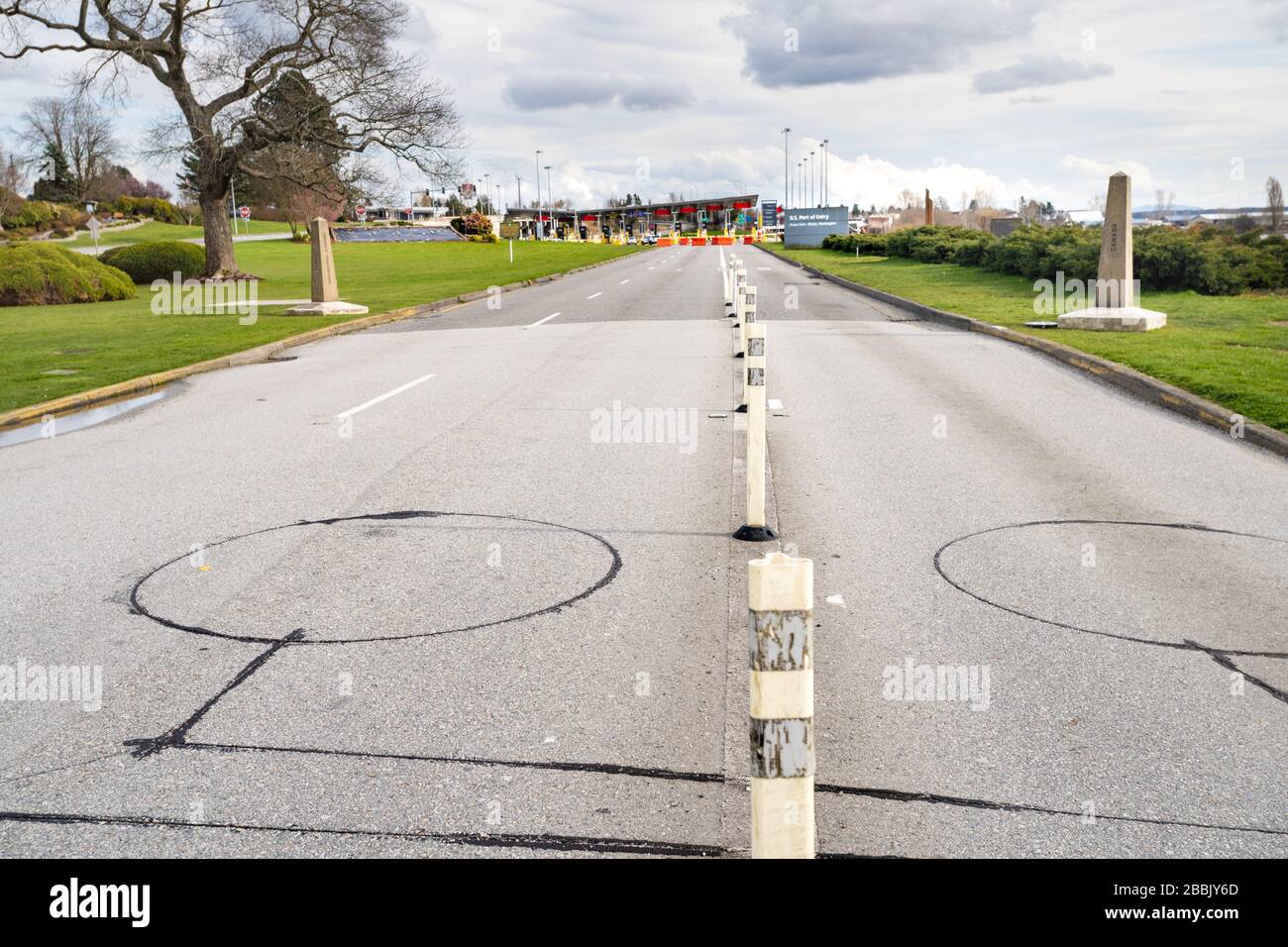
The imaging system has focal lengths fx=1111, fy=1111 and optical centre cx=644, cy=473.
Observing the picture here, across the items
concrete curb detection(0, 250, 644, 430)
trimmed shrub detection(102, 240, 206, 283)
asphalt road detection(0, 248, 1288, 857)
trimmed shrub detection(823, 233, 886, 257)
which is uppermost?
trimmed shrub detection(823, 233, 886, 257)

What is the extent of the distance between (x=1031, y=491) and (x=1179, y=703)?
368cm

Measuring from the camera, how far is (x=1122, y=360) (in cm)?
1366

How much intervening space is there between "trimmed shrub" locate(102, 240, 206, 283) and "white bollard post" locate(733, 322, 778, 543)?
36685 millimetres

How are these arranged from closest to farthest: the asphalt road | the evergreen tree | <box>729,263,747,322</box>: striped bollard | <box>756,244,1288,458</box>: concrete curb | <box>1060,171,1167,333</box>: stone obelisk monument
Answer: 1. the asphalt road
2. <box>756,244,1288,458</box>: concrete curb
3. <box>729,263,747,322</box>: striped bollard
4. <box>1060,171,1167,333</box>: stone obelisk monument
5. the evergreen tree

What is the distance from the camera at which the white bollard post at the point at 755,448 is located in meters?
6.62

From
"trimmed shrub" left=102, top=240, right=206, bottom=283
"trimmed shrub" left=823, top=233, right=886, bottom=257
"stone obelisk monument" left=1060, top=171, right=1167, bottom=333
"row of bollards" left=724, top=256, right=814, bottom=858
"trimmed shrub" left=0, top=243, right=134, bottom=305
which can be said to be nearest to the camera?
"row of bollards" left=724, top=256, right=814, bottom=858

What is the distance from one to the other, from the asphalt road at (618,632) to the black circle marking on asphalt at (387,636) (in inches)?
1.1

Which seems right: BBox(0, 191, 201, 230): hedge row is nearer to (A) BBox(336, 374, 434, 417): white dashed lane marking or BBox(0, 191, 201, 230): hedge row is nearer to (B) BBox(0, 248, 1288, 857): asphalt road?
(A) BBox(336, 374, 434, 417): white dashed lane marking

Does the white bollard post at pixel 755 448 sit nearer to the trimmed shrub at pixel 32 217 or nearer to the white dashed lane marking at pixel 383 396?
the white dashed lane marking at pixel 383 396

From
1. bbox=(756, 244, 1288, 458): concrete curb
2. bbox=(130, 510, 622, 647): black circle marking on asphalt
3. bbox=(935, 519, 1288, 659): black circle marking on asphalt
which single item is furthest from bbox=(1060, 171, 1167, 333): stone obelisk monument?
bbox=(130, 510, 622, 647): black circle marking on asphalt

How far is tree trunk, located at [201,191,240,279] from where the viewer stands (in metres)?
35.5

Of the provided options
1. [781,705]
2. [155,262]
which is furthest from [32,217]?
[781,705]

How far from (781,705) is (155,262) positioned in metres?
41.7
